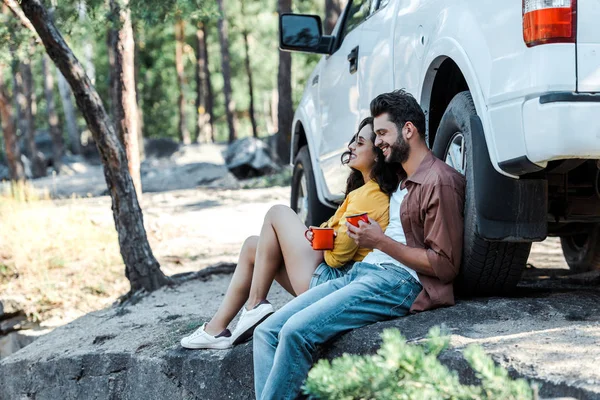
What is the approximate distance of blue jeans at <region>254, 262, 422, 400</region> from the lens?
330 centimetres

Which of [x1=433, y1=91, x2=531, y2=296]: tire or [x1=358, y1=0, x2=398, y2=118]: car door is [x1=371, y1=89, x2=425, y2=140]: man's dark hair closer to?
[x1=433, y1=91, x2=531, y2=296]: tire

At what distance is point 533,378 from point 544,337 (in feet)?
1.57

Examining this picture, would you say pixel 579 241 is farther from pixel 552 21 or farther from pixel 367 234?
pixel 552 21

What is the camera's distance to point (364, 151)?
3959 millimetres

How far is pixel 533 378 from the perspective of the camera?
2719mm

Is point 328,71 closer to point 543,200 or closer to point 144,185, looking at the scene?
point 543,200

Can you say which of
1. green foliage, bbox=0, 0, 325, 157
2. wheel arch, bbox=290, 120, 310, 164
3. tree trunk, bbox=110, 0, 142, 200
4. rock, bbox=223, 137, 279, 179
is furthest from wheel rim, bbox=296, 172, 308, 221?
green foliage, bbox=0, 0, 325, 157

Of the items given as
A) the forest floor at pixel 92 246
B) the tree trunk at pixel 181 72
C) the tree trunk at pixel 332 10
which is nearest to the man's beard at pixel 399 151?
the forest floor at pixel 92 246

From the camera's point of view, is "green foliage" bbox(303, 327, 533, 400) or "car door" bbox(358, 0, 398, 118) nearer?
"green foliage" bbox(303, 327, 533, 400)

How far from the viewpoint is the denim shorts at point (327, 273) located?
3900mm

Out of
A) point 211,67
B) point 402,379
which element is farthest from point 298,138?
point 211,67

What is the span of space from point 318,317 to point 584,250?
8.97 feet

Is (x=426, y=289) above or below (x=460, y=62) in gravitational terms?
below

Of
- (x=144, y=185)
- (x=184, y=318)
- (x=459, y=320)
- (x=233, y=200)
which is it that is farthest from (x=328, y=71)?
(x=144, y=185)
